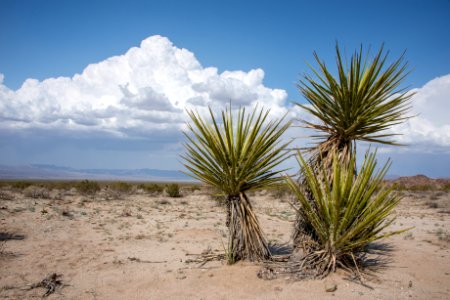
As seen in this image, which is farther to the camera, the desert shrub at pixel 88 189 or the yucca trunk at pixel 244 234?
the desert shrub at pixel 88 189

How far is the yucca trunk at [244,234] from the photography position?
246 inches

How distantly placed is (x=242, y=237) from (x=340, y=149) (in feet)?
7.86

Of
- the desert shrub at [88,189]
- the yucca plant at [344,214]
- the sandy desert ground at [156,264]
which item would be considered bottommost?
the sandy desert ground at [156,264]

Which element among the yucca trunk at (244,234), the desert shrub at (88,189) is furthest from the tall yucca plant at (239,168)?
the desert shrub at (88,189)

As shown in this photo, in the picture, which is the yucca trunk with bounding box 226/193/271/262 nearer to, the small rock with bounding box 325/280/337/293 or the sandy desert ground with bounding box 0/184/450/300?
the sandy desert ground with bounding box 0/184/450/300

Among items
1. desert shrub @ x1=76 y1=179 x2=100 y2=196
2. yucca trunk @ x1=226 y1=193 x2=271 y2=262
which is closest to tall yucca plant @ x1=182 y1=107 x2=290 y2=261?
yucca trunk @ x1=226 y1=193 x2=271 y2=262

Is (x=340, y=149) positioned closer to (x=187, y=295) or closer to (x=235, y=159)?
(x=235, y=159)

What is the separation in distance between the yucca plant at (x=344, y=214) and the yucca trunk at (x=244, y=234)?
92cm

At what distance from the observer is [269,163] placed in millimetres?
6332

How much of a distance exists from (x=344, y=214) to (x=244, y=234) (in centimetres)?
181

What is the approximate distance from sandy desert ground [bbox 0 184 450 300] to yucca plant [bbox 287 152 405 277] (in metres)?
0.35

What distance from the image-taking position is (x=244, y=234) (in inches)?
245

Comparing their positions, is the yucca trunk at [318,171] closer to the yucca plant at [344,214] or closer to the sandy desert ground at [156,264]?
the yucca plant at [344,214]

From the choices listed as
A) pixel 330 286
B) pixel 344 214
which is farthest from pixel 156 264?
pixel 344 214
